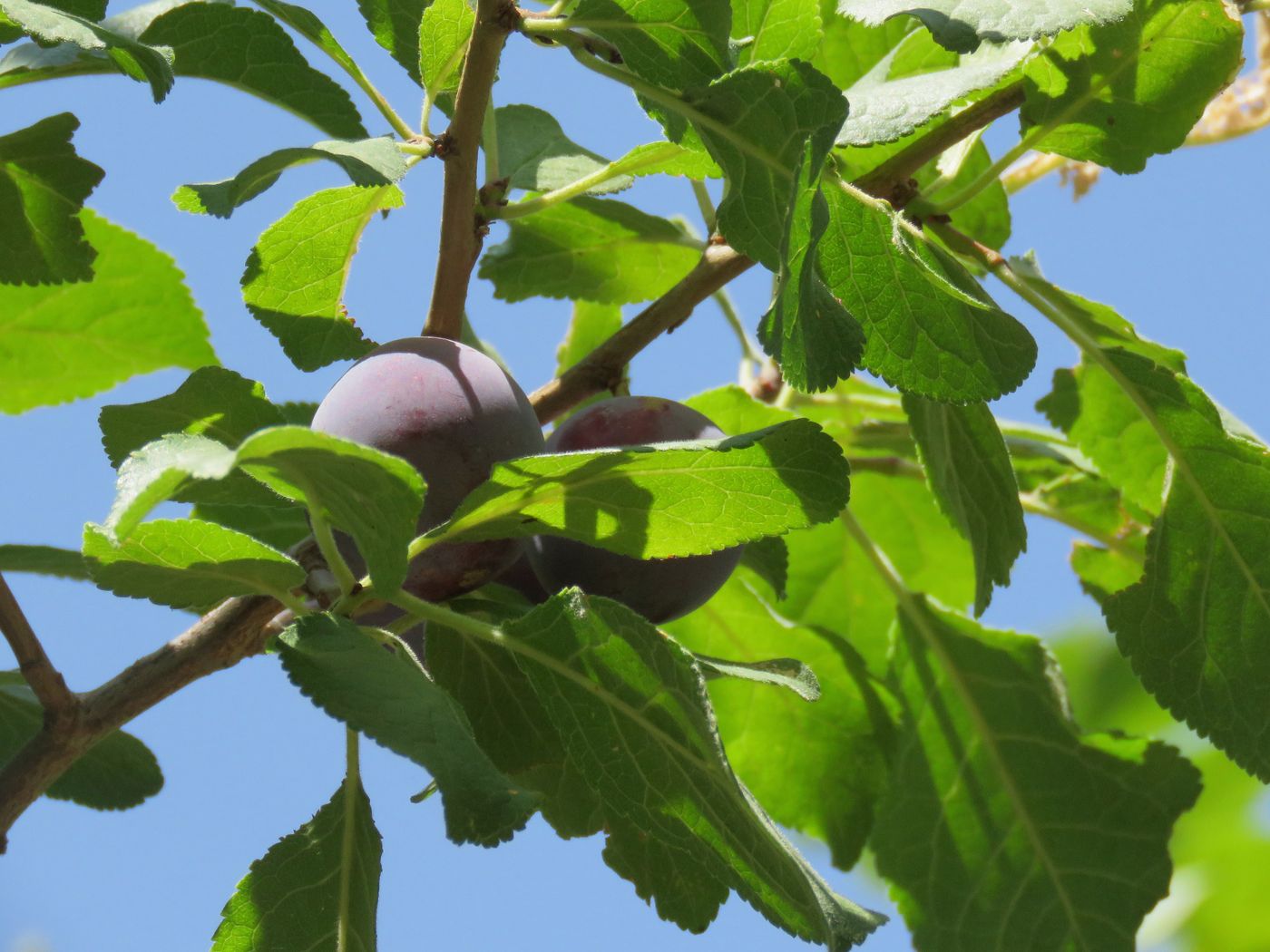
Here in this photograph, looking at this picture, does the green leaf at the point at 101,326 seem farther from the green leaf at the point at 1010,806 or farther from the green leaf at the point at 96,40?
the green leaf at the point at 1010,806

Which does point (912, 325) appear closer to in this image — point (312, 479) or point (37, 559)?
point (312, 479)

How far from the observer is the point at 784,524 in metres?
0.97

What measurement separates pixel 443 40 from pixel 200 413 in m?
0.33

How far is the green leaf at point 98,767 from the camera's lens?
127 centimetres

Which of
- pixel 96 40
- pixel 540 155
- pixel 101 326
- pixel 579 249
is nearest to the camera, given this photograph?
pixel 96 40

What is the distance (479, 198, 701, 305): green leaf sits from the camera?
141 centimetres

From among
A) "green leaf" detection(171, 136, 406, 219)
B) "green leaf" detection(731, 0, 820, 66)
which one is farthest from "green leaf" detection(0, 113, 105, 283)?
"green leaf" detection(731, 0, 820, 66)

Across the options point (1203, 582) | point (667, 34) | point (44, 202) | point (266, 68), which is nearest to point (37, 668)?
point (44, 202)

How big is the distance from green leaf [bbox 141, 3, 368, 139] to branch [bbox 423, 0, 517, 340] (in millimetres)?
155

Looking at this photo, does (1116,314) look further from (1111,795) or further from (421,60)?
(421,60)

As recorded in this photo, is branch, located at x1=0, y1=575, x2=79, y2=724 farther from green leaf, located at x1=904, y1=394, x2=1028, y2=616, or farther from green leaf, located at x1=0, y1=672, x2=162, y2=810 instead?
green leaf, located at x1=904, y1=394, x2=1028, y2=616

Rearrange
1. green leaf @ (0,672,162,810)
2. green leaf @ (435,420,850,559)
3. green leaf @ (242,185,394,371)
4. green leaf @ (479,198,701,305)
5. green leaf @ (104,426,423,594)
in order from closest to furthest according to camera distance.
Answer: green leaf @ (104,426,423,594), green leaf @ (435,420,850,559), green leaf @ (242,185,394,371), green leaf @ (0,672,162,810), green leaf @ (479,198,701,305)

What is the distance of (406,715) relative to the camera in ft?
2.70

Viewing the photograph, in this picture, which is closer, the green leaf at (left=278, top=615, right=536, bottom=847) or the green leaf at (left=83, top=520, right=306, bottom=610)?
the green leaf at (left=278, top=615, right=536, bottom=847)
